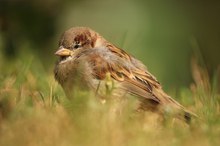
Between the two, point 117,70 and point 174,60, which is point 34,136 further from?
point 174,60

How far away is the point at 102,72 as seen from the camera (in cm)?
521

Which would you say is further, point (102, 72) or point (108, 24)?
point (108, 24)

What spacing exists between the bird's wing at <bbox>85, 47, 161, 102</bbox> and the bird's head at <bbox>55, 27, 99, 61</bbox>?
0.11m

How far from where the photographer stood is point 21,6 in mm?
8305

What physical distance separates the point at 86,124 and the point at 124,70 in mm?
1380

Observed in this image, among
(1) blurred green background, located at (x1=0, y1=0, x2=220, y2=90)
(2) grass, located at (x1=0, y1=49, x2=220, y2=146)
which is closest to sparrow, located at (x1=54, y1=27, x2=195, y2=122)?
(2) grass, located at (x1=0, y1=49, x2=220, y2=146)

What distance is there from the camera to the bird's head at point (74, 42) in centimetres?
539

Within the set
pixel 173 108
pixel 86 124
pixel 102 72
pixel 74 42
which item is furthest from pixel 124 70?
pixel 86 124

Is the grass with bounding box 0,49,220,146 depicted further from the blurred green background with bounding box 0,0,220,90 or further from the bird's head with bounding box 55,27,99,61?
the blurred green background with bounding box 0,0,220,90

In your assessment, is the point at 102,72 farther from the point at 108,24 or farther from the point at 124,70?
the point at 108,24

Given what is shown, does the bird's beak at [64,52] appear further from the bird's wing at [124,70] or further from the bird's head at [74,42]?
the bird's wing at [124,70]

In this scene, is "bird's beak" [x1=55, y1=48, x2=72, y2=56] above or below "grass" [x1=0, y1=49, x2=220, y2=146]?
above

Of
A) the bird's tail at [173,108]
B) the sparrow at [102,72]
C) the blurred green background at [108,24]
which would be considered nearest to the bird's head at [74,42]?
the sparrow at [102,72]

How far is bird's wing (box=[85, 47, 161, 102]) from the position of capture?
520cm
